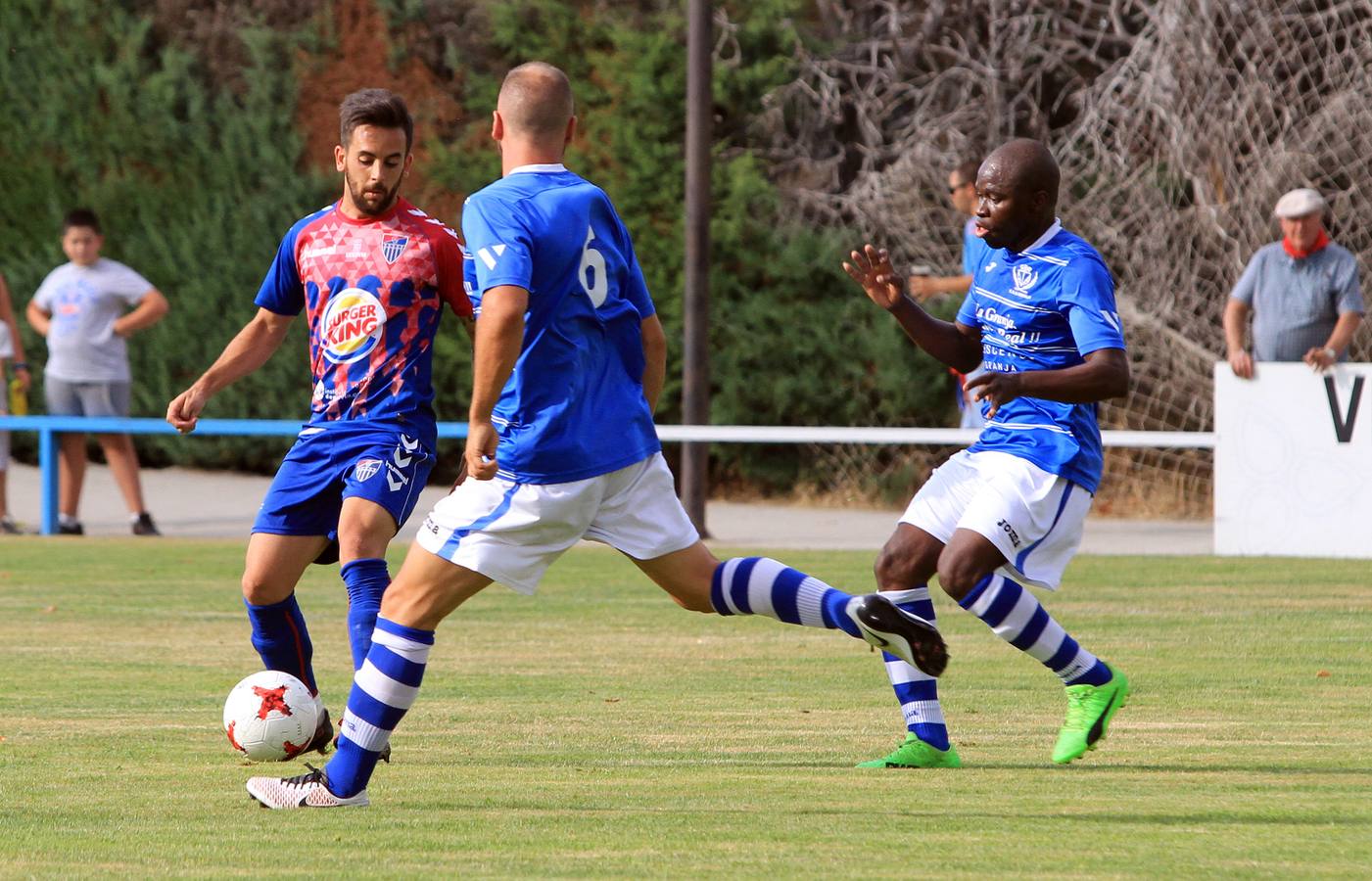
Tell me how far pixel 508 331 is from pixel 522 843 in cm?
121

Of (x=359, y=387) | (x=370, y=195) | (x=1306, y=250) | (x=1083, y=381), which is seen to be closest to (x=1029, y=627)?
(x=1083, y=381)

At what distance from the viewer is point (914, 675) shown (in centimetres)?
661

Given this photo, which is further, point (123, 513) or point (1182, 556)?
point (123, 513)

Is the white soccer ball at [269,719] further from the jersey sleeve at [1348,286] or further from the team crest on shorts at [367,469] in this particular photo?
the jersey sleeve at [1348,286]

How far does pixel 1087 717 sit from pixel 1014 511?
2.14ft

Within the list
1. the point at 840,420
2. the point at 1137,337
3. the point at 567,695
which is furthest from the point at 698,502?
the point at 567,695

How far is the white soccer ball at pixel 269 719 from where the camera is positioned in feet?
20.5

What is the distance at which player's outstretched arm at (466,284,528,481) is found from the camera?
17.3 ft

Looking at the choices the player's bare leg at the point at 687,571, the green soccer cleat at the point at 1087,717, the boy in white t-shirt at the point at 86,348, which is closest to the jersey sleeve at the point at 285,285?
the player's bare leg at the point at 687,571

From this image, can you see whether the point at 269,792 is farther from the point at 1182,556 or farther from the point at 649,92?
the point at 649,92

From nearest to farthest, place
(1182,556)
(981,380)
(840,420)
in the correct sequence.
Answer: (981,380) < (1182,556) < (840,420)

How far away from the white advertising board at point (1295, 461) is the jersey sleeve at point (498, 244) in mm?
9407

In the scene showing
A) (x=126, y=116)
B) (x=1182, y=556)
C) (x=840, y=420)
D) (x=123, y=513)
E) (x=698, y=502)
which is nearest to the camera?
(x=1182, y=556)

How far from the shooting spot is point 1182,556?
14.7m
